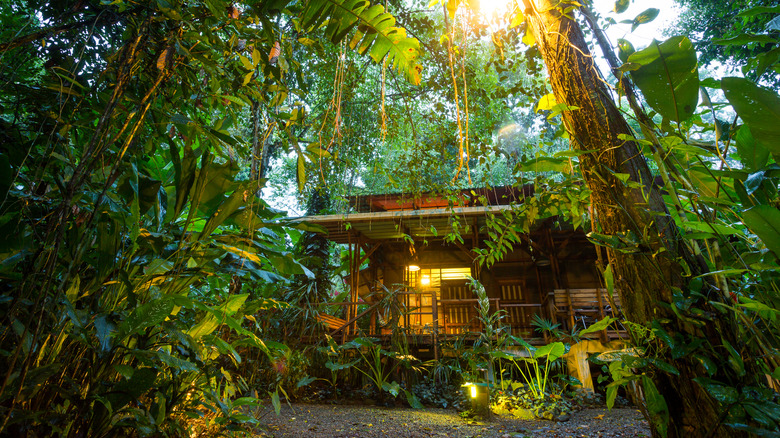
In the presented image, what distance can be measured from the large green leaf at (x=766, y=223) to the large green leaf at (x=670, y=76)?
0.31 metres

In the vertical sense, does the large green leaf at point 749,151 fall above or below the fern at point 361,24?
below

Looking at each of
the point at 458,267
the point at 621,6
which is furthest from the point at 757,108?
the point at 458,267

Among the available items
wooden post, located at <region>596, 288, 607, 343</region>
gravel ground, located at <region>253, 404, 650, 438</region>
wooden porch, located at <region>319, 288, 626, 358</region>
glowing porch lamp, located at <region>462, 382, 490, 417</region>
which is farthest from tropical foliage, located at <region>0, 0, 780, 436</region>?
wooden post, located at <region>596, 288, 607, 343</region>

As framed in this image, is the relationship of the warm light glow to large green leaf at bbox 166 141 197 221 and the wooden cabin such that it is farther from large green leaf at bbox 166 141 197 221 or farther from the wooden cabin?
the wooden cabin

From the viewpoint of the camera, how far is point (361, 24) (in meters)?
1.24

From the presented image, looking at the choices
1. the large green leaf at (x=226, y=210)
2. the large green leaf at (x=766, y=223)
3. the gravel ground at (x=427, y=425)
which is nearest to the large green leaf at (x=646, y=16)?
the large green leaf at (x=766, y=223)

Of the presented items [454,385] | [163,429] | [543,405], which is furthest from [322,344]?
[163,429]

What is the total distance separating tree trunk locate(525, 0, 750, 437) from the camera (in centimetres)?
88

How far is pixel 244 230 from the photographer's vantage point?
192 cm

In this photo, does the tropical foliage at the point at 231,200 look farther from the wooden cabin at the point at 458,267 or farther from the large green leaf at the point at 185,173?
the wooden cabin at the point at 458,267

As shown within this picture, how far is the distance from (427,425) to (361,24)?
3.72m

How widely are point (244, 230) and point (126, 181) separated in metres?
0.55

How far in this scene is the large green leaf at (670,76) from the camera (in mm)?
890

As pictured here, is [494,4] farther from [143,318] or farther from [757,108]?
[143,318]
